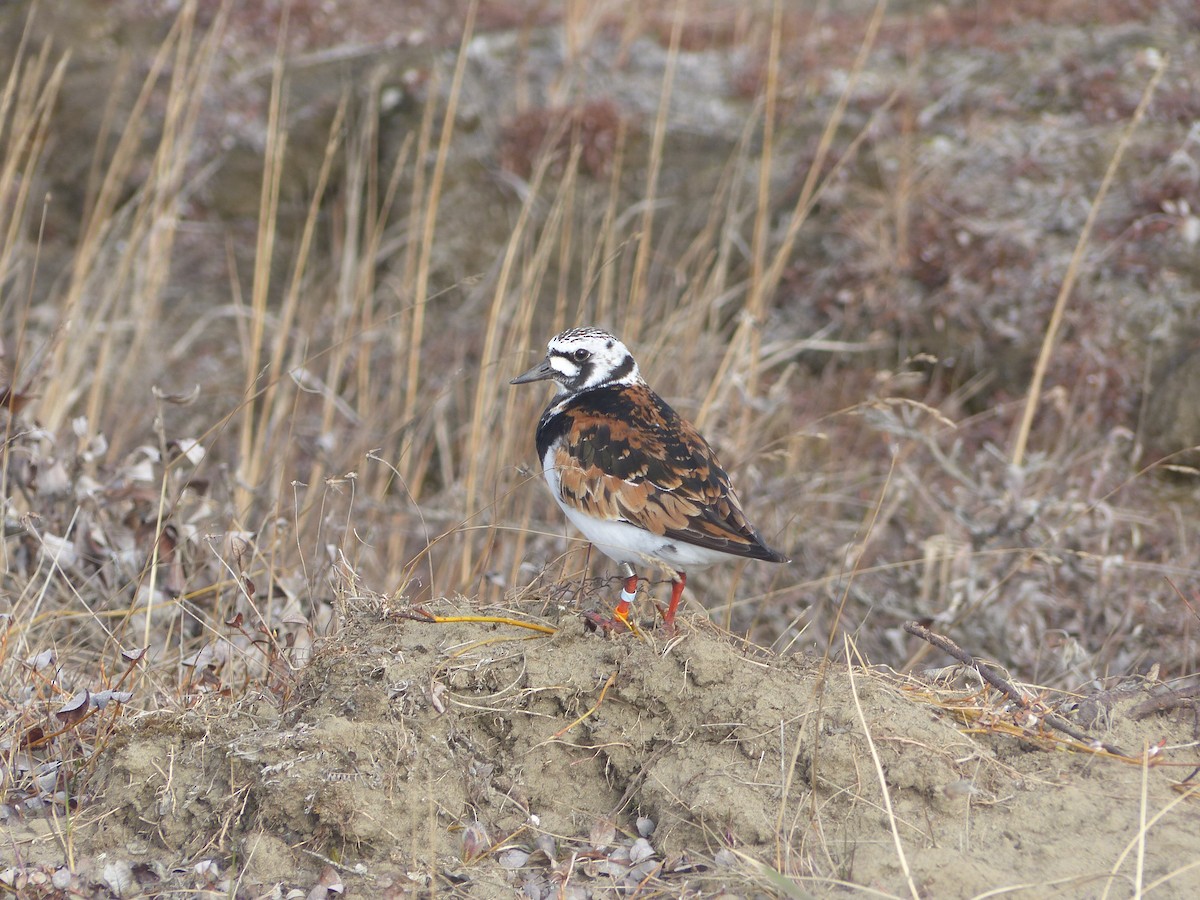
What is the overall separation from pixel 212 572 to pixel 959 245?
17.0ft

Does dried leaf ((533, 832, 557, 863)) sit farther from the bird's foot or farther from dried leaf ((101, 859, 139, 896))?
dried leaf ((101, 859, 139, 896))

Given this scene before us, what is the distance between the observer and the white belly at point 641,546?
395 cm

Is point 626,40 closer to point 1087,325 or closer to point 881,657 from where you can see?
point 1087,325

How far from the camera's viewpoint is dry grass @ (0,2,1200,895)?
15.2 feet

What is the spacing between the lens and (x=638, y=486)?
4031 mm

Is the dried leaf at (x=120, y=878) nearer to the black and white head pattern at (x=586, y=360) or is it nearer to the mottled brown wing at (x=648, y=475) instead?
the mottled brown wing at (x=648, y=475)

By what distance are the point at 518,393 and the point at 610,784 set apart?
8.67ft

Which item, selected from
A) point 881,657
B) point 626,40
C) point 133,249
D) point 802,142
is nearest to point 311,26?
point 626,40

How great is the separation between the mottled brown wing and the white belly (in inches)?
1.2

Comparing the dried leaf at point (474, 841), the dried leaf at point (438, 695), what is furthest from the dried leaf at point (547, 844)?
the dried leaf at point (438, 695)

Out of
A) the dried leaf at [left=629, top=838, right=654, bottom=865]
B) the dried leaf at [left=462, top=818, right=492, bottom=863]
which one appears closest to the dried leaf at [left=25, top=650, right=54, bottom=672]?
the dried leaf at [left=462, top=818, right=492, bottom=863]

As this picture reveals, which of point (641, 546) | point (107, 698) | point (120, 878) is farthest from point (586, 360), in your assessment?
point (120, 878)

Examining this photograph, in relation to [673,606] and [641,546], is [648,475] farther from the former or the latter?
[673,606]

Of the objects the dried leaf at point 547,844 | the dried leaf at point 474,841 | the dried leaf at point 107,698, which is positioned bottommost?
the dried leaf at point 547,844
